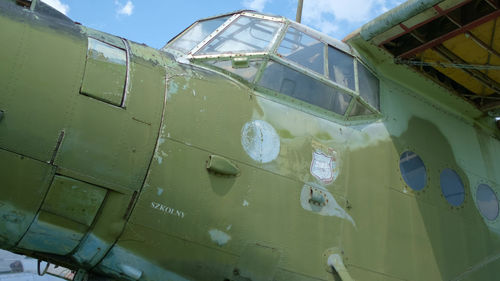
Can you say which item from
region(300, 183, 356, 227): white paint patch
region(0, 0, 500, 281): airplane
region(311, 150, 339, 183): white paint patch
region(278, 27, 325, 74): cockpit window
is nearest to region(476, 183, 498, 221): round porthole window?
region(0, 0, 500, 281): airplane

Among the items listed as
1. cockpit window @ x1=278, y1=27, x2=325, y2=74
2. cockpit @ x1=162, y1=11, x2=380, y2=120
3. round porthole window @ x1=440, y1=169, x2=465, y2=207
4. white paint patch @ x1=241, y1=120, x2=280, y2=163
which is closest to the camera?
white paint patch @ x1=241, y1=120, x2=280, y2=163

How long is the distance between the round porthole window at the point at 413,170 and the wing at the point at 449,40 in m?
1.37

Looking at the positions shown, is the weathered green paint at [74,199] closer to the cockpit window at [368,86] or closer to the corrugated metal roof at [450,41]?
the cockpit window at [368,86]

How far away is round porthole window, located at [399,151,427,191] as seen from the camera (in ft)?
17.6

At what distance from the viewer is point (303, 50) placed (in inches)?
207

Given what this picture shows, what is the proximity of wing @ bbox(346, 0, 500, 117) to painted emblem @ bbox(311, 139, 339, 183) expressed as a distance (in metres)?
1.98

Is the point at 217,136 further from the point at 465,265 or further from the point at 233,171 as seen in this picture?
the point at 465,265

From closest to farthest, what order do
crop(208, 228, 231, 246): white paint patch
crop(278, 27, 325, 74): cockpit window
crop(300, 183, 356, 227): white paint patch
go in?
crop(208, 228, 231, 246): white paint patch
crop(300, 183, 356, 227): white paint patch
crop(278, 27, 325, 74): cockpit window

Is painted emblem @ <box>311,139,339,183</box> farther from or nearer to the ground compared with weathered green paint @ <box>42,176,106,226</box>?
farther from the ground

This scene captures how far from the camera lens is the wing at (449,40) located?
5.33m

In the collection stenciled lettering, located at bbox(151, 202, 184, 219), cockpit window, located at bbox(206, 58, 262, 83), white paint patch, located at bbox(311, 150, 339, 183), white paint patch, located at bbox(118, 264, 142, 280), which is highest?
cockpit window, located at bbox(206, 58, 262, 83)

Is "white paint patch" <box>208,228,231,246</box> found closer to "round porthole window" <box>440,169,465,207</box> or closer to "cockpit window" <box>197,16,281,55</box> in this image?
"cockpit window" <box>197,16,281,55</box>

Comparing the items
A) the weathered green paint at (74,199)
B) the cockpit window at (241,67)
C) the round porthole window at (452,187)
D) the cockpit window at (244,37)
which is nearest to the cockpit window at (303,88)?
the cockpit window at (241,67)

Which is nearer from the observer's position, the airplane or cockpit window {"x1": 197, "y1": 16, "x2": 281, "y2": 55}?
the airplane
